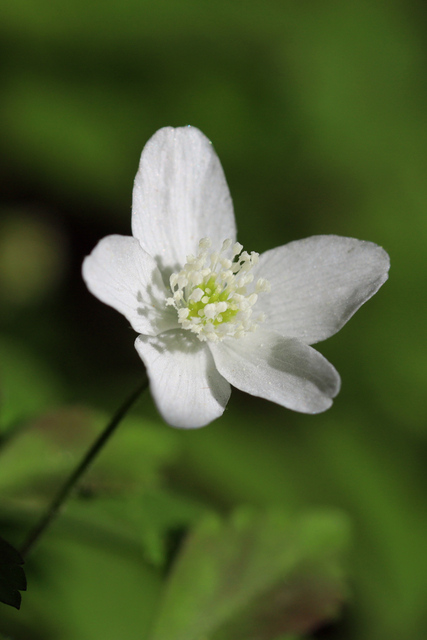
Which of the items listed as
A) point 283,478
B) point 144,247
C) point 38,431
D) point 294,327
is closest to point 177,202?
point 144,247

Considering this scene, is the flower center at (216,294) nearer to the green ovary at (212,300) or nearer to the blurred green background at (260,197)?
the green ovary at (212,300)

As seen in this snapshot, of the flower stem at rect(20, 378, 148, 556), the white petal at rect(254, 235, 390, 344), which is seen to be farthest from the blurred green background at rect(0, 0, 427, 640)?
the white petal at rect(254, 235, 390, 344)

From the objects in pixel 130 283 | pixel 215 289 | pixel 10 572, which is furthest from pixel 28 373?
pixel 10 572

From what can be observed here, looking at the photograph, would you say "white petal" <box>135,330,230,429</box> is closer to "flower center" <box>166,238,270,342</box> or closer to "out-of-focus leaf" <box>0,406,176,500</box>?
"flower center" <box>166,238,270,342</box>

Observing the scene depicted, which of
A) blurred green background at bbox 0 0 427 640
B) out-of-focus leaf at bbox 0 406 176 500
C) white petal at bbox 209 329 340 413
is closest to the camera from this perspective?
white petal at bbox 209 329 340 413

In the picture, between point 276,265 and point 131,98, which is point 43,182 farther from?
point 276,265

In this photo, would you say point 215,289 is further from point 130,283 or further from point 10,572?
point 10,572
